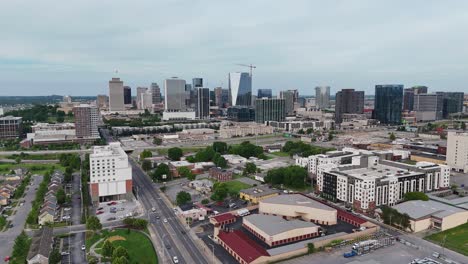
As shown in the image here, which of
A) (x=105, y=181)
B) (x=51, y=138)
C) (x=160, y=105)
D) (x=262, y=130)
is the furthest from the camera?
(x=160, y=105)

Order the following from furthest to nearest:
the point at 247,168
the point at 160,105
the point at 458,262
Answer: the point at 160,105 → the point at 247,168 → the point at 458,262

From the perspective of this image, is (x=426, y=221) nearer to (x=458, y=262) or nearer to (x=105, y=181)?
(x=458, y=262)

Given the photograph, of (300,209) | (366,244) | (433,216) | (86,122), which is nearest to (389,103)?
(86,122)

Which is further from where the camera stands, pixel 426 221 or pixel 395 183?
pixel 395 183

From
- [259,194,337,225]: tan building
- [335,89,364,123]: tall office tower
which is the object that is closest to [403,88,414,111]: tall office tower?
[335,89,364,123]: tall office tower

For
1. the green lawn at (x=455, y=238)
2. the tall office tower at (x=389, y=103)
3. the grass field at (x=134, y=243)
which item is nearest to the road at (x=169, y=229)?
the grass field at (x=134, y=243)

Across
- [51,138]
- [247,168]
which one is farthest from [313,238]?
[51,138]

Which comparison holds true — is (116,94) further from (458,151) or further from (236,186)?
(458,151)

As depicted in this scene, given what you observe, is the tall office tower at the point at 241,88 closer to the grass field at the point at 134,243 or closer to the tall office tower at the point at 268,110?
the tall office tower at the point at 268,110
